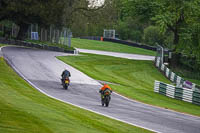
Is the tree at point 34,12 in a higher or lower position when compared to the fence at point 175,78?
higher

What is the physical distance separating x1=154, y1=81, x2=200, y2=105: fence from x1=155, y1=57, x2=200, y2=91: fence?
3.37 m

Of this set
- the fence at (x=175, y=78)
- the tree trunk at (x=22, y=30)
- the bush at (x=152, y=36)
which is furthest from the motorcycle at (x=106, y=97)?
the bush at (x=152, y=36)

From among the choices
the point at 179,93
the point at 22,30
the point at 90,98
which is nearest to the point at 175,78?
the point at 179,93

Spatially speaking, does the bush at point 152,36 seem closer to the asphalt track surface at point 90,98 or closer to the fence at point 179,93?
the asphalt track surface at point 90,98

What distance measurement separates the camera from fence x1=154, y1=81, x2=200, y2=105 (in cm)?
2778

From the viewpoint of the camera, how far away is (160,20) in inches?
1684

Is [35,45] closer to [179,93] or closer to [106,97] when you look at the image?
[179,93]

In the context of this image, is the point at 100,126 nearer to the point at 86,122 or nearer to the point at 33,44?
the point at 86,122

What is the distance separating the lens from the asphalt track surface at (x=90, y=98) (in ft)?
54.8

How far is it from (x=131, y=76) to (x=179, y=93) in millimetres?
10867

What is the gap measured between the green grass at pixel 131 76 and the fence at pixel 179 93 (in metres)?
0.67

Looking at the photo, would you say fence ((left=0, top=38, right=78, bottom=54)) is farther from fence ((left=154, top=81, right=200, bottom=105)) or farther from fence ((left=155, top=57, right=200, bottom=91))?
fence ((left=154, top=81, right=200, bottom=105))

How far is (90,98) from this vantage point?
22.7 m

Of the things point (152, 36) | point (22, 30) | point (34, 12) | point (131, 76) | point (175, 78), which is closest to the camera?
point (175, 78)
